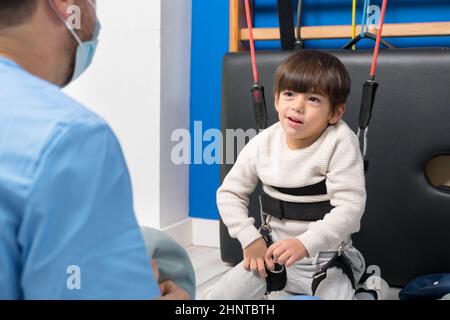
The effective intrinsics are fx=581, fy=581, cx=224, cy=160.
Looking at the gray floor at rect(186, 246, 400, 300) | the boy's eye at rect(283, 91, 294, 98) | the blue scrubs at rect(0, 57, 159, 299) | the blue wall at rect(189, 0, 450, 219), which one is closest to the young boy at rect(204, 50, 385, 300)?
the boy's eye at rect(283, 91, 294, 98)

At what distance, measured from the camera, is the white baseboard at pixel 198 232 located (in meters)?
1.55

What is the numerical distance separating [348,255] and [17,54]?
0.72 metres

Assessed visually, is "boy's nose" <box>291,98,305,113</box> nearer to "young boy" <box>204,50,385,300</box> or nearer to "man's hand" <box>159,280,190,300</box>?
"young boy" <box>204,50,385,300</box>

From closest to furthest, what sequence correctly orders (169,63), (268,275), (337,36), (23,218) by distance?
(23,218), (268,275), (337,36), (169,63)

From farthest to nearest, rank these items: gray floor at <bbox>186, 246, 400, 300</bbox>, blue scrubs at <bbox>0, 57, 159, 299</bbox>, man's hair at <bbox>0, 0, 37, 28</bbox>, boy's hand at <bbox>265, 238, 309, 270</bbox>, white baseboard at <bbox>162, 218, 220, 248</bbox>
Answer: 1. white baseboard at <bbox>162, 218, 220, 248</bbox>
2. gray floor at <bbox>186, 246, 400, 300</bbox>
3. boy's hand at <bbox>265, 238, 309, 270</bbox>
4. man's hair at <bbox>0, 0, 37, 28</bbox>
5. blue scrubs at <bbox>0, 57, 159, 299</bbox>

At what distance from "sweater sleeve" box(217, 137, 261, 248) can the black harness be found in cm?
5

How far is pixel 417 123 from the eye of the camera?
117 cm

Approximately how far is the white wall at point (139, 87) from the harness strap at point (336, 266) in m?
0.62

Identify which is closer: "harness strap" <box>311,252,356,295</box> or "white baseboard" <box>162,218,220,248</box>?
"harness strap" <box>311,252,356,295</box>

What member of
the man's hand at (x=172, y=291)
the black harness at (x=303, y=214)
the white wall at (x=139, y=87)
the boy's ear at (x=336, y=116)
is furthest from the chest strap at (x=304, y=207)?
the white wall at (x=139, y=87)

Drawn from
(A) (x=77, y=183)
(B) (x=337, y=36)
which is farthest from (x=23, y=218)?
(B) (x=337, y=36)

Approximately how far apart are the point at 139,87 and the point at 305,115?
2.00ft

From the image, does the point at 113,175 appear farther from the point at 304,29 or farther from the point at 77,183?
the point at 304,29

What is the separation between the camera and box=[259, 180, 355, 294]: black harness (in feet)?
3.21
